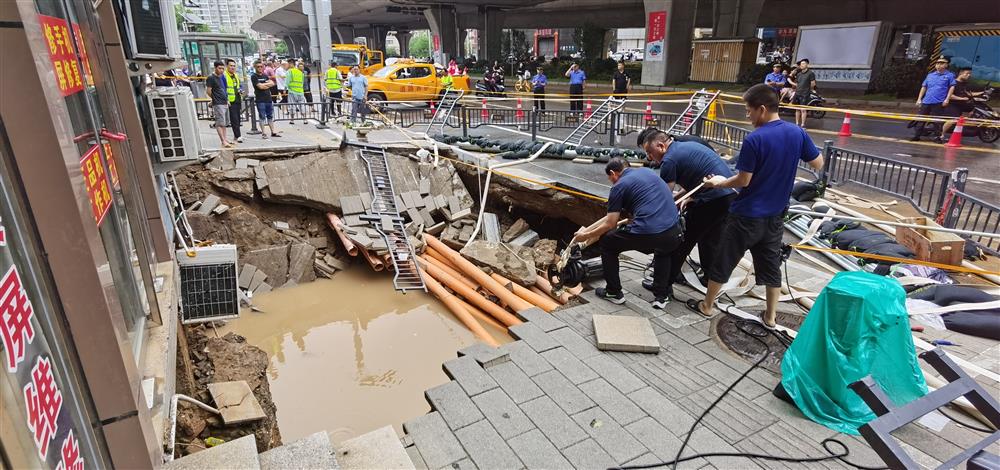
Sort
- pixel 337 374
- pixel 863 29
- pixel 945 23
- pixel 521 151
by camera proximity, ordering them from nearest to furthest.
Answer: pixel 337 374 < pixel 521 151 < pixel 863 29 < pixel 945 23

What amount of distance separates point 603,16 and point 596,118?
29.9 metres

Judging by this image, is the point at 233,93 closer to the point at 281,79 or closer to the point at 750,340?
the point at 281,79

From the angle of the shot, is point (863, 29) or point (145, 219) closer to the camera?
point (145, 219)

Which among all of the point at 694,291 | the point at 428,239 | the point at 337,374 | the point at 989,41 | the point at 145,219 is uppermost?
the point at 989,41

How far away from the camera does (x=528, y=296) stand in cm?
772

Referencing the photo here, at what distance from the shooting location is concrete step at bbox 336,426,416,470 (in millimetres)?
3160

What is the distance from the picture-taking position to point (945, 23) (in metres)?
23.9

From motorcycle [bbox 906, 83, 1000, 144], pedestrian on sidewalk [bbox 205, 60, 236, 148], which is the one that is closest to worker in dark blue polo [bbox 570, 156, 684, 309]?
pedestrian on sidewalk [bbox 205, 60, 236, 148]

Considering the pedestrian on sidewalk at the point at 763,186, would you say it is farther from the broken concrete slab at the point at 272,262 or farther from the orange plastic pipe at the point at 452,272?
the broken concrete slab at the point at 272,262

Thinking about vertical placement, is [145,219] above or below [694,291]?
above

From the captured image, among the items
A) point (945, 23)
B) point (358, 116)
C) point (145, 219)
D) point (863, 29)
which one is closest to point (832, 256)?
point (145, 219)

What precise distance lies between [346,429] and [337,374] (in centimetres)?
123

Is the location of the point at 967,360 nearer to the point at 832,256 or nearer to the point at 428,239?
the point at 832,256

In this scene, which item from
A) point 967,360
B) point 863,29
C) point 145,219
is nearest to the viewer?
point 967,360
